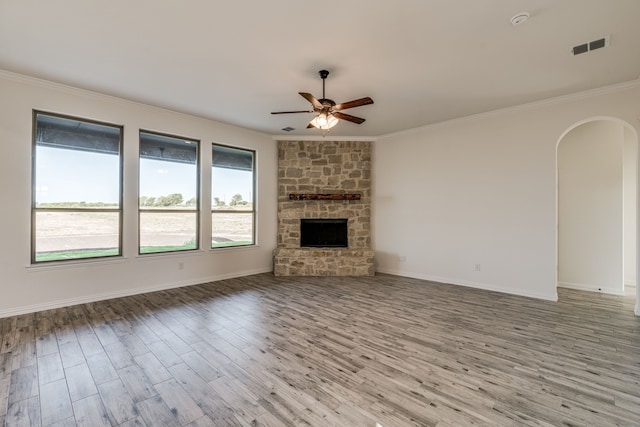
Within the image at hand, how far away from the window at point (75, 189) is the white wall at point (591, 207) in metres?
7.86

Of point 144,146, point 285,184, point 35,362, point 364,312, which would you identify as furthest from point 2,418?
point 285,184

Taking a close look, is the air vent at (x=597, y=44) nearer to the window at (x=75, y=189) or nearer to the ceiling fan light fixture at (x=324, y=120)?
the ceiling fan light fixture at (x=324, y=120)

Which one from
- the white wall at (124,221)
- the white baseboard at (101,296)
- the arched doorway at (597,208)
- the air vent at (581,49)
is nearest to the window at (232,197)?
the white wall at (124,221)

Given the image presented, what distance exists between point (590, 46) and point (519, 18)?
1.15 m

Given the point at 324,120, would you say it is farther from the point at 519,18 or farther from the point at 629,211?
the point at 629,211

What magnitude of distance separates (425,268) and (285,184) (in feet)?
11.8

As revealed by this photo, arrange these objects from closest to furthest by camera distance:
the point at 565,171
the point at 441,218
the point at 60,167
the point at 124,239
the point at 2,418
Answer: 1. the point at 2,418
2. the point at 60,167
3. the point at 124,239
4. the point at 565,171
5. the point at 441,218

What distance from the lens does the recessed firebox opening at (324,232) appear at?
21.7ft

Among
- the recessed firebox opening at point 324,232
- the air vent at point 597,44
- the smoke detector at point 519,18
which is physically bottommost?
the recessed firebox opening at point 324,232

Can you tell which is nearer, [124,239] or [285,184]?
[124,239]

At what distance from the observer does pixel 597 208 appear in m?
4.98

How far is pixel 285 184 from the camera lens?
6621mm

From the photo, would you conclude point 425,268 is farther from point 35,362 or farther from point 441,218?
point 35,362

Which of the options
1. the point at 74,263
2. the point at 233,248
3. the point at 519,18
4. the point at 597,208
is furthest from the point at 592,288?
the point at 74,263
